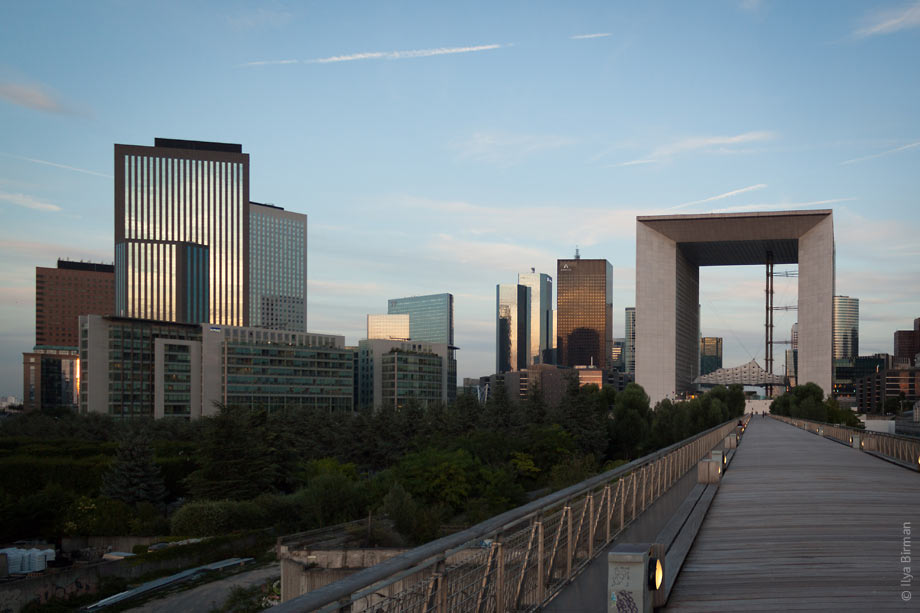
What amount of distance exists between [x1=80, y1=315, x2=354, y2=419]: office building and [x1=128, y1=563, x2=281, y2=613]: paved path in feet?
222

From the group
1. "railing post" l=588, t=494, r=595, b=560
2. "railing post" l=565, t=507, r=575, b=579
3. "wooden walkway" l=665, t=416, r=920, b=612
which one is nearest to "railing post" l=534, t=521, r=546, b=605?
"railing post" l=565, t=507, r=575, b=579

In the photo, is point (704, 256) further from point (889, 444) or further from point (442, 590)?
point (442, 590)

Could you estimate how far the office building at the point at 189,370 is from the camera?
103 metres

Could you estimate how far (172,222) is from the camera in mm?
193000

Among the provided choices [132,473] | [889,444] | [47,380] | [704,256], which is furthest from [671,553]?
[47,380]

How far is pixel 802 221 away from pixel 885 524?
106m

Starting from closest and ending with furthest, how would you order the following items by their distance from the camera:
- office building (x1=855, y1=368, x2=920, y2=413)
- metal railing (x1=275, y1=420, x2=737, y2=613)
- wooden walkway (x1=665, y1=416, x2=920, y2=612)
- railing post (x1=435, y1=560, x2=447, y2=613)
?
metal railing (x1=275, y1=420, x2=737, y2=613), railing post (x1=435, y1=560, x2=447, y2=613), wooden walkway (x1=665, y1=416, x2=920, y2=612), office building (x1=855, y1=368, x2=920, y2=413)

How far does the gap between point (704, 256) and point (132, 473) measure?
336 feet

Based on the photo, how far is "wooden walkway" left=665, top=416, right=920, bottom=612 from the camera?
6.19 meters

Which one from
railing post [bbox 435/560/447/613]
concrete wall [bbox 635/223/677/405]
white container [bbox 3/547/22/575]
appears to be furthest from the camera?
concrete wall [bbox 635/223/677/405]

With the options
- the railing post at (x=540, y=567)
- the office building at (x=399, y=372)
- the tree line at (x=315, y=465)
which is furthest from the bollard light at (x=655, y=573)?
the office building at (x=399, y=372)

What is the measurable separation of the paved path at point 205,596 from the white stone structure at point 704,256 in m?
86.4

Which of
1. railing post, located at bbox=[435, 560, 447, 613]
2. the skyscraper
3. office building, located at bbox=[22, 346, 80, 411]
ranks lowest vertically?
office building, located at bbox=[22, 346, 80, 411]

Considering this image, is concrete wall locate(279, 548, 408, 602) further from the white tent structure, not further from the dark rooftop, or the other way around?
the dark rooftop
